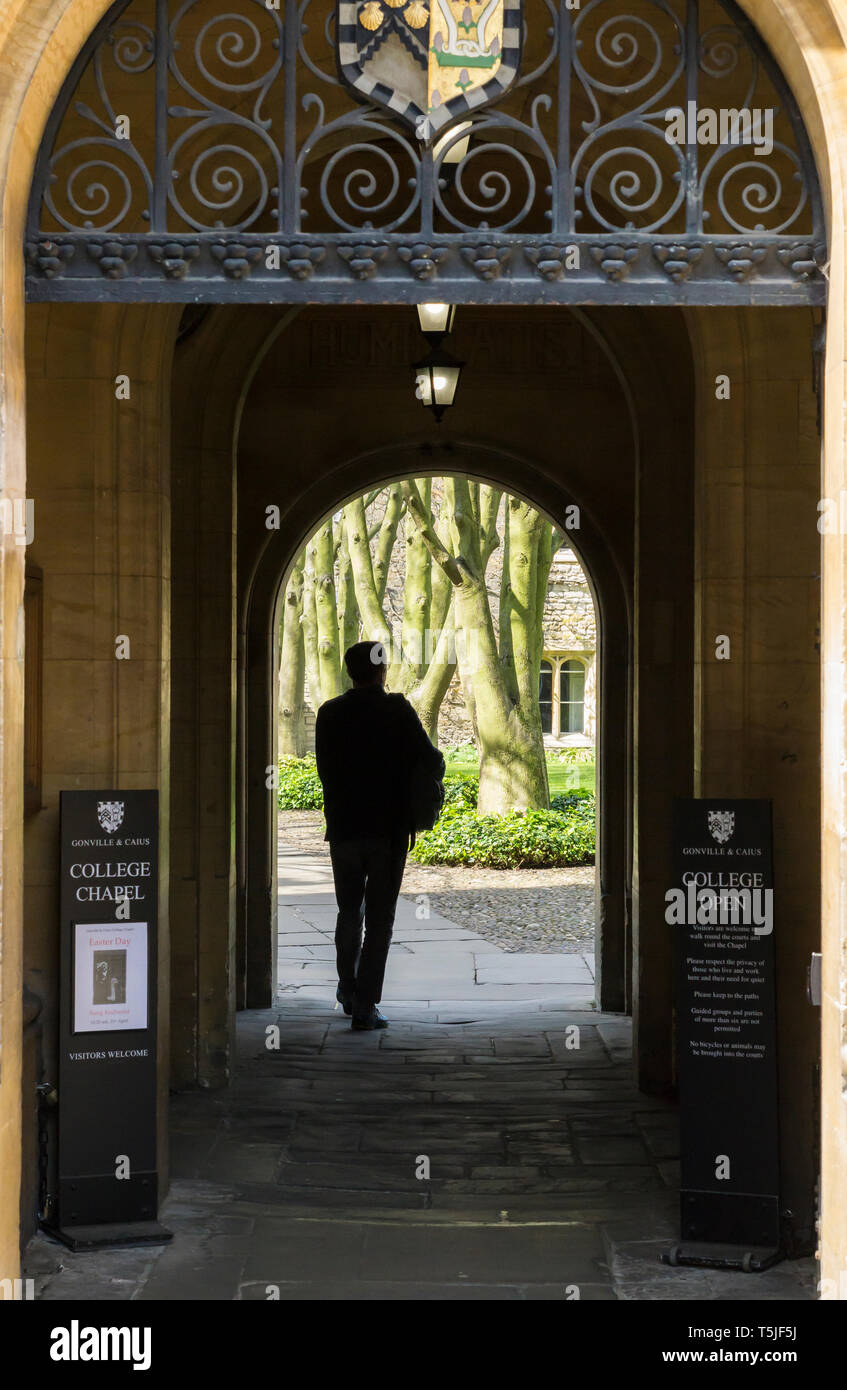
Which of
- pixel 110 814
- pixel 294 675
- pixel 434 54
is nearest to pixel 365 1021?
pixel 110 814

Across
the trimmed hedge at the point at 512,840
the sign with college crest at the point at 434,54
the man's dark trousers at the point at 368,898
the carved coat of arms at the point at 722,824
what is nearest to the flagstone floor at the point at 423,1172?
the man's dark trousers at the point at 368,898

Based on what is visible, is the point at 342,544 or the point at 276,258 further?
the point at 342,544

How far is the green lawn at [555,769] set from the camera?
28641 millimetres

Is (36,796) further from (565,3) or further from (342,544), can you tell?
(342,544)

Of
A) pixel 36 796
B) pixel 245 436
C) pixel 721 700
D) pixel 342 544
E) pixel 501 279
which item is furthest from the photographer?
pixel 342 544

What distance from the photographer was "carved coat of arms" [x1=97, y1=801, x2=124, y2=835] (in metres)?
5.24

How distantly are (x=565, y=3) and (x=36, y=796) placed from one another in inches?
120

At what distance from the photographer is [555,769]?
32.6m

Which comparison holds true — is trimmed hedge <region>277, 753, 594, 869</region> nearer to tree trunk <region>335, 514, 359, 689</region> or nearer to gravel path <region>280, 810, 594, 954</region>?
gravel path <region>280, 810, 594, 954</region>

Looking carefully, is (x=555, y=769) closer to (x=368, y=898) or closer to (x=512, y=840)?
(x=512, y=840)

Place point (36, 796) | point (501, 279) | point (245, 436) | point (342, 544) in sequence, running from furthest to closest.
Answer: point (342, 544) < point (245, 436) < point (36, 796) < point (501, 279)

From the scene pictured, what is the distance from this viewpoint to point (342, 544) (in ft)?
89.5

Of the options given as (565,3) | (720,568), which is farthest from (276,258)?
(720,568)

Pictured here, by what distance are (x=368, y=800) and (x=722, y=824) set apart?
3.82 meters
